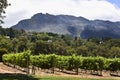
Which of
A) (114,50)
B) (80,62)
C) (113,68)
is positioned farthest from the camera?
(114,50)

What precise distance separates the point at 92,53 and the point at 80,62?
8997 centimetres

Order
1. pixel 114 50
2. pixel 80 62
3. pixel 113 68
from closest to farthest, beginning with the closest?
pixel 80 62, pixel 113 68, pixel 114 50

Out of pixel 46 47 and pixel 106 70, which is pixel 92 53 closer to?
pixel 46 47

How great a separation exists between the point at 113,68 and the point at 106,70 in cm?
197

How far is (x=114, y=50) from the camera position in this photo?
132 metres

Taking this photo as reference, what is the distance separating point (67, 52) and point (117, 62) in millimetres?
80423

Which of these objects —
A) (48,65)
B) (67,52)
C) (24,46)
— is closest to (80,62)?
(48,65)

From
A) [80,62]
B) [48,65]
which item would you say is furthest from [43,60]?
[80,62]

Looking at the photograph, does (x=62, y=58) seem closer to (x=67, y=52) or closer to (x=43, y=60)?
(x=43, y=60)

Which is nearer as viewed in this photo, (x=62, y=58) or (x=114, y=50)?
(x=62, y=58)

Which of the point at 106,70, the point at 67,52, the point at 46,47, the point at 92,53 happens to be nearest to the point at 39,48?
the point at 46,47

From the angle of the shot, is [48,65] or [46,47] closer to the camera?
[48,65]

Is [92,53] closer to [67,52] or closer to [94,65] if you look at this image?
[67,52]

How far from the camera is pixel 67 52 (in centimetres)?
13188
